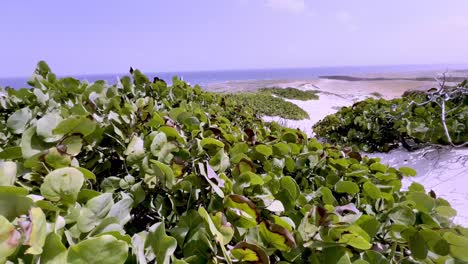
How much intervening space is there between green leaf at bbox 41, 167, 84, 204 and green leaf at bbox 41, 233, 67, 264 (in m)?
0.16

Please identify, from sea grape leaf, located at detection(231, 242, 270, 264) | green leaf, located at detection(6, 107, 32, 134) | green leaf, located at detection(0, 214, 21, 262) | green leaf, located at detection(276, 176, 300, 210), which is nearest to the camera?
green leaf, located at detection(0, 214, 21, 262)

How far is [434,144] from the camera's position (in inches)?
171

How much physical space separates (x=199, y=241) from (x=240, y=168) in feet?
1.22

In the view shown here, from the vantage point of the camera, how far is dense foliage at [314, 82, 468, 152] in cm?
434

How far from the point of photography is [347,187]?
51.3 inches

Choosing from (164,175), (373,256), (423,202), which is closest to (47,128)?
(164,175)

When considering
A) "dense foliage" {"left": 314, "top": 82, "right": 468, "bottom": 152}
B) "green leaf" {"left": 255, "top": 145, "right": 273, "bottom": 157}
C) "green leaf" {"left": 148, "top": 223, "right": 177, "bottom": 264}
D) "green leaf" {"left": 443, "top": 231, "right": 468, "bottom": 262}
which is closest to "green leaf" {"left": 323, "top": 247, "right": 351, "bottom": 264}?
"green leaf" {"left": 443, "top": 231, "right": 468, "bottom": 262}

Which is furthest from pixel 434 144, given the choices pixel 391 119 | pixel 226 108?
pixel 226 108

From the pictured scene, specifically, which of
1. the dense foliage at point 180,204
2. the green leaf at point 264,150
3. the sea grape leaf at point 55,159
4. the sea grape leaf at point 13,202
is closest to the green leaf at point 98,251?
the dense foliage at point 180,204

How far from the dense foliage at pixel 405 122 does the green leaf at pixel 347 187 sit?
3.32m

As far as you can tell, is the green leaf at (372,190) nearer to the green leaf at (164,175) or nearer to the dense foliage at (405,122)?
the green leaf at (164,175)

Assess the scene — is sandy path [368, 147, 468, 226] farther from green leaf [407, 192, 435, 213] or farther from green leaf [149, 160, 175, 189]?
green leaf [149, 160, 175, 189]

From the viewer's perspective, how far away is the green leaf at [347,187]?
129 cm

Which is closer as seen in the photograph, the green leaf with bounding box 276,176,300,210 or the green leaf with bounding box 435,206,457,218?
the green leaf with bounding box 276,176,300,210
